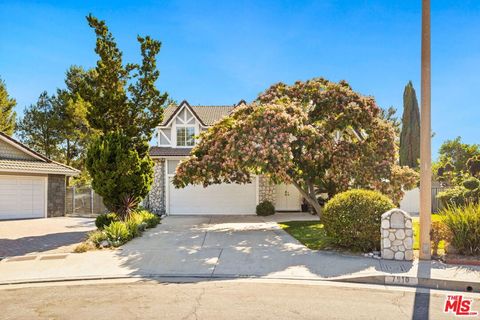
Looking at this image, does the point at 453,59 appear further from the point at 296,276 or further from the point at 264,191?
the point at 264,191

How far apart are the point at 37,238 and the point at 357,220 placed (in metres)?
11.1

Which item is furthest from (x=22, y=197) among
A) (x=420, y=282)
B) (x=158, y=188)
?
(x=420, y=282)

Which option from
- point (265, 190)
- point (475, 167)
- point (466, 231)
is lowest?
point (466, 231)

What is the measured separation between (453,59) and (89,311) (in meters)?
12.8

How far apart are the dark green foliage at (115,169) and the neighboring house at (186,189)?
245 inches

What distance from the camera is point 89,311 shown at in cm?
560

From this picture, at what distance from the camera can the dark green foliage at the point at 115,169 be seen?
1407 cm

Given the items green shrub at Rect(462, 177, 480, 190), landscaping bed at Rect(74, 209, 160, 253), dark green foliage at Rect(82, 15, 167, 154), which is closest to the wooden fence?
dark green foliage at Rect(82, 15, 167, 154)

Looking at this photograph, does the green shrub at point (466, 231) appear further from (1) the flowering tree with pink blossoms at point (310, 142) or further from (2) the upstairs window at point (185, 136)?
(2) the upstairs window at point (185, 136)

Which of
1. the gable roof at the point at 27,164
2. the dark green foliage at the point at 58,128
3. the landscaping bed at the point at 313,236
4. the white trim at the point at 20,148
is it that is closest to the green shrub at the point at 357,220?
the landscaping bed at the point at 313,236

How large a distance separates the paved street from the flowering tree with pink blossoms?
19.2 feet

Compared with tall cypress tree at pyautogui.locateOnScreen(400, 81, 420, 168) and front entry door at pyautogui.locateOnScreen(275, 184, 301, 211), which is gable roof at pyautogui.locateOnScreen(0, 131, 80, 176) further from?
tall cypress tree at pyautogui.locateOnScreen(400, 81, 420, 168)

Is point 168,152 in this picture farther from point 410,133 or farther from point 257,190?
point 410,133

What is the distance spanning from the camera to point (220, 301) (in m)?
5.98
